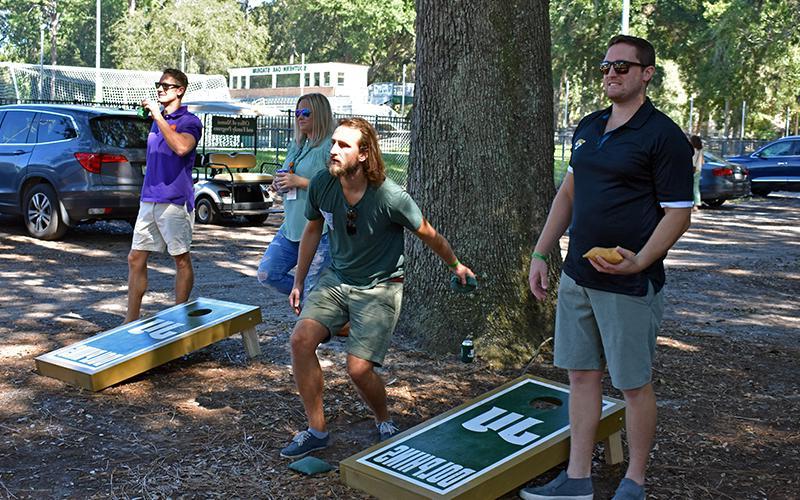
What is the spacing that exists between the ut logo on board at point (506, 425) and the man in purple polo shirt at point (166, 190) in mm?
2896

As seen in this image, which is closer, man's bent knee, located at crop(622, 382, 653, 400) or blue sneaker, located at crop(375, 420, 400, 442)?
man's bent knee, located at crop(622, 382, 653, 400)

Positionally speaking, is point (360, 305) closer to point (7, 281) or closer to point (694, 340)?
point (694, 340)

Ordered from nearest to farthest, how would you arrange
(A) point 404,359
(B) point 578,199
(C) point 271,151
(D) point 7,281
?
(B) point 578,199 < (A) point 404,359 < (D) point 7,281 < (C) point 271,151

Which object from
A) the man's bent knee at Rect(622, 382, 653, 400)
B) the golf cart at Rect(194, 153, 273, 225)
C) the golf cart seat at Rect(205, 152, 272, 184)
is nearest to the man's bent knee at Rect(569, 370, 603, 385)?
the man's bent knee at Rect(622, 382, 653, 400)

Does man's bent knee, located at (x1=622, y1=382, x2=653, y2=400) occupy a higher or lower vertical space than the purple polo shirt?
lower

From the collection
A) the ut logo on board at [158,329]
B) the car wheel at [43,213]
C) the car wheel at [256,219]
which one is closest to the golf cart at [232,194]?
the car wheel at [256,219]

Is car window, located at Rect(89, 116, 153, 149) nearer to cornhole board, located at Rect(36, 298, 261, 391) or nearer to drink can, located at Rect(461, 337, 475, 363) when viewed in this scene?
cornhole board, located at Rect(36, 298, 261, 391)

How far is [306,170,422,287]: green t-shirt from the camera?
4375mm

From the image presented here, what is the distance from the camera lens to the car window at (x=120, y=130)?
12023mm

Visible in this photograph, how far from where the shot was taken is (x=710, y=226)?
56.3 ft

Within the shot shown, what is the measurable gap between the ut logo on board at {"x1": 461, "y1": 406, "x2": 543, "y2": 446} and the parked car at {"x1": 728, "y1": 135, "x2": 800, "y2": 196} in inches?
858

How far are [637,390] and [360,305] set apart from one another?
4.46 feet

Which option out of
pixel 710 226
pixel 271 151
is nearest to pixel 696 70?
pixel 271 151

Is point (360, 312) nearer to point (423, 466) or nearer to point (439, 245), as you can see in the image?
point (439, 245)
